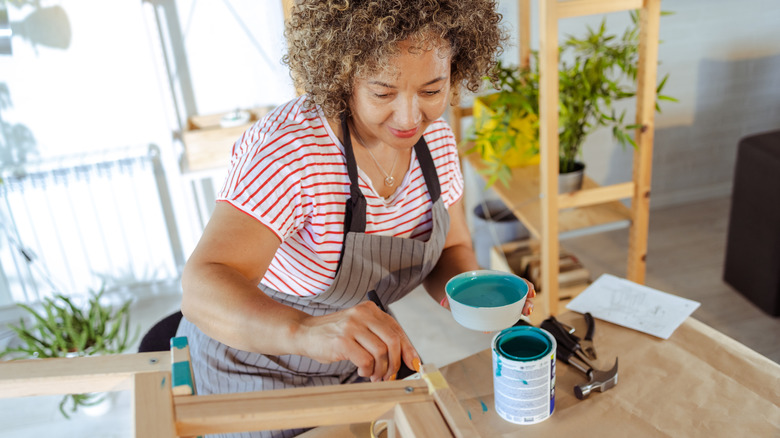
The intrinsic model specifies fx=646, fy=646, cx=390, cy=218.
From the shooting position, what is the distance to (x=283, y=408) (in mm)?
725

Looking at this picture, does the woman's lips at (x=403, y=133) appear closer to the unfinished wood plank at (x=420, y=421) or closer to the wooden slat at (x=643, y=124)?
the unfinished wood plank at (x=420, y=421)

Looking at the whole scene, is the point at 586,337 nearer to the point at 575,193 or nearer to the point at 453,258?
the point at 453,258

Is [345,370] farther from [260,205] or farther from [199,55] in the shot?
[199,55]

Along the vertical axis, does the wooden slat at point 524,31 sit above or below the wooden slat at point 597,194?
above

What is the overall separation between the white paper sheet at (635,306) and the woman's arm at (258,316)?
0.54 meters

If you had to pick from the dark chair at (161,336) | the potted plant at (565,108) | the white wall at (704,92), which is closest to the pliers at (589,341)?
the dark chair at (161,336)

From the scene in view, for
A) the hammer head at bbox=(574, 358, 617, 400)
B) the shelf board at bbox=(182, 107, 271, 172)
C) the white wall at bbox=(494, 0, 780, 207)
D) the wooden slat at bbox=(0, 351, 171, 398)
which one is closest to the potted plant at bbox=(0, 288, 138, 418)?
the shelf board at bbox=(182, 107, 271, 172)

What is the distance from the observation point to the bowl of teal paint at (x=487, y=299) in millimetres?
977

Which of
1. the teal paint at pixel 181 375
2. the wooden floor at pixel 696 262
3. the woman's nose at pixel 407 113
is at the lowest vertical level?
the wooden floor at pixel 696 262

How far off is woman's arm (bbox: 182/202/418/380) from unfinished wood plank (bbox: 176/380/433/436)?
0.36 ft

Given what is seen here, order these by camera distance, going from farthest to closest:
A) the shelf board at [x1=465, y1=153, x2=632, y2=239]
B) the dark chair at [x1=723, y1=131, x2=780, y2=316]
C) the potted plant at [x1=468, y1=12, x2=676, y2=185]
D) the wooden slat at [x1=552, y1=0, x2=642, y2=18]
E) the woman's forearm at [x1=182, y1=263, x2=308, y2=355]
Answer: the dark chair at [x1=723, y1=131, x2=780, y2=316] → the shelf board at [x1=465, y1=153, x2=632, y2=239] → the potted plant at [x1=468, y1=12, x2=676, y2=185] → the wooden slat at [x1=552, y1=0, x2=642, y2=18] → the woman's forearm at [x1=182, y1=263, x2=308, y2=355]

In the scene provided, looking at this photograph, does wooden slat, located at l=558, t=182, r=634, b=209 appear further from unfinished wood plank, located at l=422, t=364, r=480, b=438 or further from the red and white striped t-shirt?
unfinished wood plank, located at l=422, t=364, r=480, b=438

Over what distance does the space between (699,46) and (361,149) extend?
2.58 m

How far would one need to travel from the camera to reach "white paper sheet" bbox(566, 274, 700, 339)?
122cm
